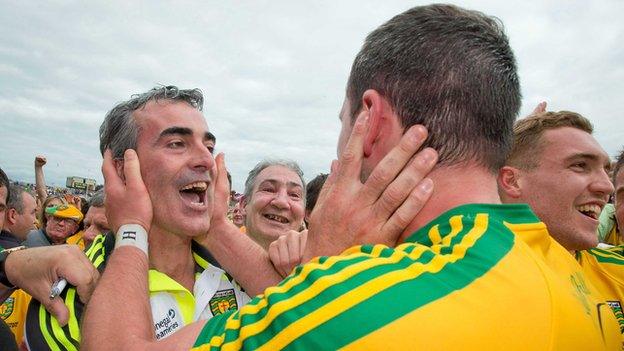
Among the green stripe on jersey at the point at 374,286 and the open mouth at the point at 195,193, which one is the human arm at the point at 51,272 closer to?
the open mouth at the point at 195,193

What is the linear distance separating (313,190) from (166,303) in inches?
155

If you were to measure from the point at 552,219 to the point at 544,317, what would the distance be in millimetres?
2663

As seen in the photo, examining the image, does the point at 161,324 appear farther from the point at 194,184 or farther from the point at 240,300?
the point at 194,184

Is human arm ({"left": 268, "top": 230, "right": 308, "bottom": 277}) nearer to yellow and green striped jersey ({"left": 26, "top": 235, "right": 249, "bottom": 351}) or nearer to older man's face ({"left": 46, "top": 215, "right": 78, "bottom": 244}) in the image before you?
yellow and green striped jersey ({"left": 26, "top": 235, "right": 249, "bottom": 351})

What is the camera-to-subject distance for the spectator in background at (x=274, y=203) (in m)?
4.95

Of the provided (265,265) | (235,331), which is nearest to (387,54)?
(235,331)

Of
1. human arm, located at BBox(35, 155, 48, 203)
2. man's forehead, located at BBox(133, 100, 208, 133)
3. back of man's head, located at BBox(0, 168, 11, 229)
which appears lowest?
man's forehead, located at BBox(133, 100, 208, 133)

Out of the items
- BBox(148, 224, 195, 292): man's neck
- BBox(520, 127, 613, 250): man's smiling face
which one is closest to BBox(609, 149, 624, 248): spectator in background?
BBox(520, 127, 613, 250): man's smiling face

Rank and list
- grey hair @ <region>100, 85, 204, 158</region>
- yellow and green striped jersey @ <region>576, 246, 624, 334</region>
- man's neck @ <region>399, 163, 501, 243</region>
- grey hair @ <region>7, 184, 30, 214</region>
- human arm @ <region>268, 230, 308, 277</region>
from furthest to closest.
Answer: grey hair @ <region>7, 184, 30, 214</region>
yellow and green striped jersey @ <region>576, 246, 624, 334</region>
grey hair @ <region>100, 85, 204, 158</region>
human arm @ <region>268, 230, 308, 277</region>
man's neck @ <region>399, 163, 501, 243</region>

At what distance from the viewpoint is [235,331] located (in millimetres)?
1319

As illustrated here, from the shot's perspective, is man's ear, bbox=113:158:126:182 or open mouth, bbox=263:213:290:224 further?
open mouth, bbox=263:213:290:224

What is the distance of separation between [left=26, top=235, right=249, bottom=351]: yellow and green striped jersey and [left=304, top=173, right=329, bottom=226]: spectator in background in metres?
3.19

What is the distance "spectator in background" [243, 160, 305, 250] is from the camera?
495cm

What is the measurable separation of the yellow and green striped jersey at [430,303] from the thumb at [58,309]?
125 centimetres
